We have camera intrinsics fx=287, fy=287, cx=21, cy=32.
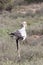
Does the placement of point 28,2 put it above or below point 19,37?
below

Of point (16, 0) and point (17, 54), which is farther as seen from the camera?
point (16, 0)

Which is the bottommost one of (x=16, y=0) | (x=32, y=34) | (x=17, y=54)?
(x=16, y=0)

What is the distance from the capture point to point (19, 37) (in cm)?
779

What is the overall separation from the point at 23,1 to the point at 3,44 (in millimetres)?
29109

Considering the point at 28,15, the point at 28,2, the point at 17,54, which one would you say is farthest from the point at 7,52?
the point at 28,2

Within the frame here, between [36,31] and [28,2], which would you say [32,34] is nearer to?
[36,31]

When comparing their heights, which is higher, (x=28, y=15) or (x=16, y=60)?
(x=16, y=60)

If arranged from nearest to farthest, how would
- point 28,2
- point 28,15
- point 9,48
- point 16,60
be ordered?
point 16,60 < point 9,48 < point 28,15 < point 28,2

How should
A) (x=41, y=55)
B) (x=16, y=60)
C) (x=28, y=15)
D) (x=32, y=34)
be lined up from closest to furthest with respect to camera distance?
(x=16, y=60) < (x=41, y=55) < (x=32, y=34) < (x=28, y=15)

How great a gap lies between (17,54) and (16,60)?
582 millimetres

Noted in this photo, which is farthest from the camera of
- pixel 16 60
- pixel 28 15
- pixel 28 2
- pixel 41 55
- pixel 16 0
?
pixel 16 0

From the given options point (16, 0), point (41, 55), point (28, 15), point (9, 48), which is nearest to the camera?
point (41, 55)

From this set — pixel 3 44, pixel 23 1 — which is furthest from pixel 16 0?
pixel 3 44

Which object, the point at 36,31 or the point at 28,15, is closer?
the point at 36,31
